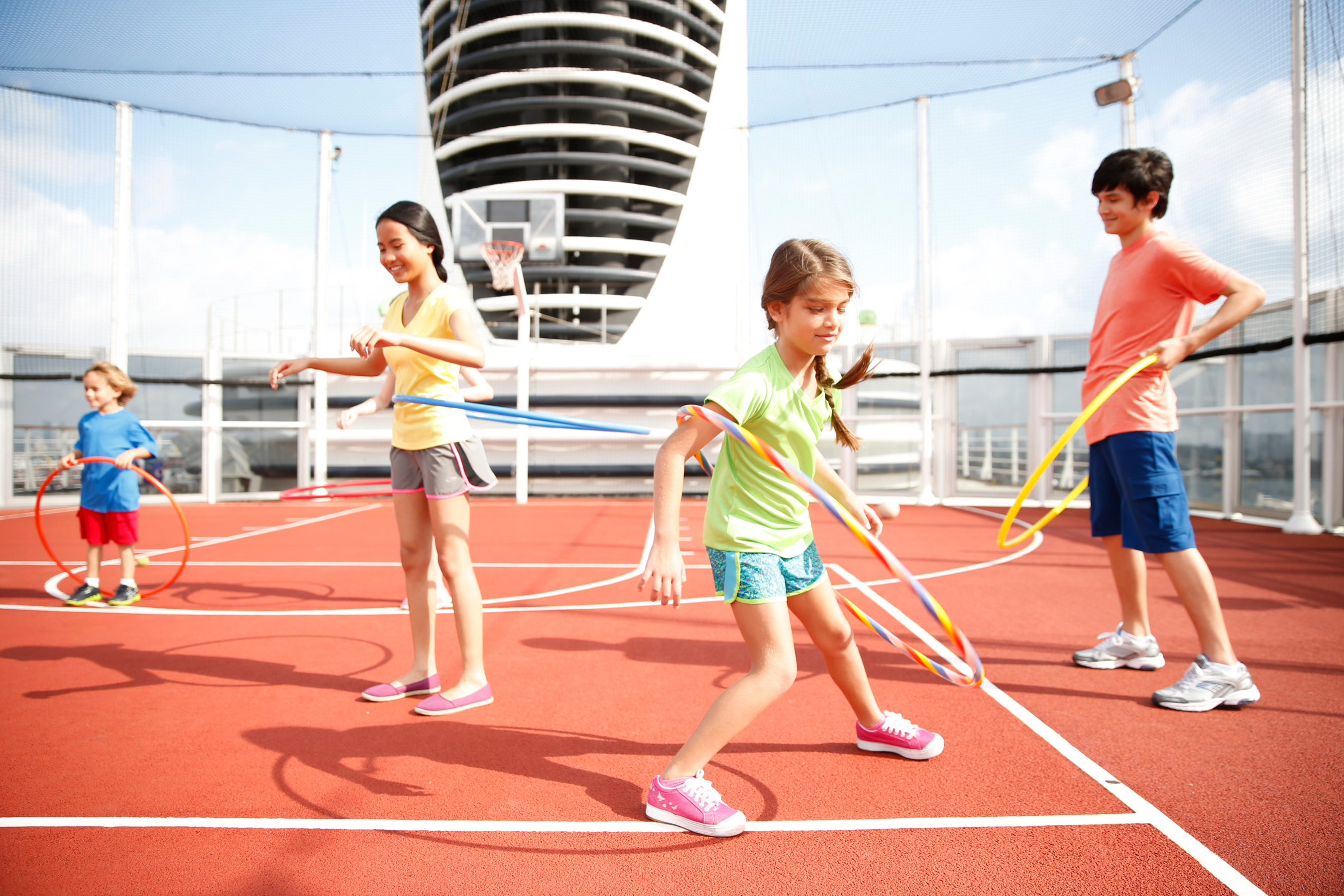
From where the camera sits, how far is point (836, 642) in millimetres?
2359

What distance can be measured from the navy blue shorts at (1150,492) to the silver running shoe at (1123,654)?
56 centimetres

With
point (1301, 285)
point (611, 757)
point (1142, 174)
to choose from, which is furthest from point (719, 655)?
point (1301, 285)

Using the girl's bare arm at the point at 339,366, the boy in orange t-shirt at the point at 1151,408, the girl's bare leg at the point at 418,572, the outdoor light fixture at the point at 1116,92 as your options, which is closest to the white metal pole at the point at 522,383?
the outdoor light fixture at the point at 1116,92

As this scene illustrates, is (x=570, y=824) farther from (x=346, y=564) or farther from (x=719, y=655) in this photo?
(x=346, y=564)

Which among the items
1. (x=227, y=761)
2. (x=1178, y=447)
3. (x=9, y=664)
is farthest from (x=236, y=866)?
(x=1178, y=447)

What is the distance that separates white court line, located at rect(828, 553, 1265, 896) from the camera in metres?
1.90

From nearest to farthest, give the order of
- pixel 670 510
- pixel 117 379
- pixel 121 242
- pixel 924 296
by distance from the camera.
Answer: pixel 670 510
pixel 117 379
pixel 121 242
pixel 924 296

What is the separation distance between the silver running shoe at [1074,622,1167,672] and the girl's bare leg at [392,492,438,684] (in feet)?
9.40

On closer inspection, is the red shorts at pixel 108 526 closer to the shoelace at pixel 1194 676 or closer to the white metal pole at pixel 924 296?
the shoelace at pixel 1194 676

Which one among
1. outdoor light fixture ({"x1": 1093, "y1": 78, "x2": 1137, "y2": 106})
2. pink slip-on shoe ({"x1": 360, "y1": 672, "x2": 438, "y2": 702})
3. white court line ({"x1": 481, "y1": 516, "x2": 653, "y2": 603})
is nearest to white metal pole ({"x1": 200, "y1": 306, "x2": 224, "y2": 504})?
white court line ({"x1": 481, "y1": 516, "x2": 653, "y2": 603})

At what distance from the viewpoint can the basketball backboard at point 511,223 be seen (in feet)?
69.9

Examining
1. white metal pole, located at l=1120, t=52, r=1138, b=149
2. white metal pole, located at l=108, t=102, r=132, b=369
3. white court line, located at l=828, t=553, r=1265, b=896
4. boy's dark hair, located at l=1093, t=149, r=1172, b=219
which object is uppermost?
white metal pole, located at l=1120, t=52, r=1138, b=149

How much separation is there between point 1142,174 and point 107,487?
6.03 meters

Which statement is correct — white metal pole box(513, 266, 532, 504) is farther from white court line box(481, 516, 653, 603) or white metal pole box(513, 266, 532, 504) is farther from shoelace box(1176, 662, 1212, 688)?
shoelace box(1176, 662, 1212, 688)
